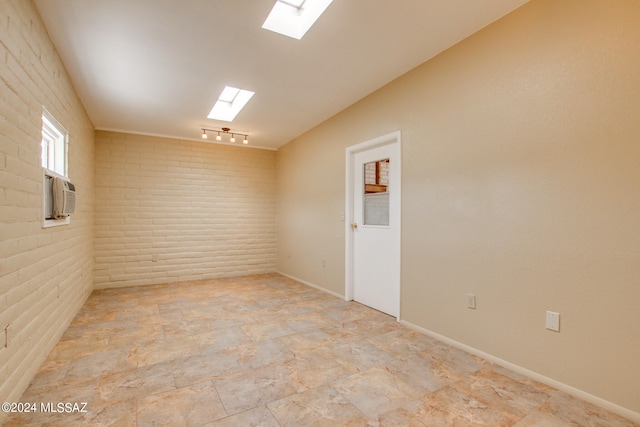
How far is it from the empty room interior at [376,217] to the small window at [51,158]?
0.03 meters

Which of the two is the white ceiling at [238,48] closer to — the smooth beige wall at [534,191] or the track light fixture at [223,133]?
the smooth beige wall at [534,191]

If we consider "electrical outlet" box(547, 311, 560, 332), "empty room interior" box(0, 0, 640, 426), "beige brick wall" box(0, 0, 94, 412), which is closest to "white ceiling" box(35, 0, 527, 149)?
"empty room interior" box(0, 0, 640, 426)

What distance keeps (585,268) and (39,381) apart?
11.6 feet

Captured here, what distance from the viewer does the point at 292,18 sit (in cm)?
238

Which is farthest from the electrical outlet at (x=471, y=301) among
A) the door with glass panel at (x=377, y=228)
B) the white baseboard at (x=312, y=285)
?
the white baseboard at (x=312, y=285)

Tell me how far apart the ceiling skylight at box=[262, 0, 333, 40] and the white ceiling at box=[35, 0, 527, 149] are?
0.06 m

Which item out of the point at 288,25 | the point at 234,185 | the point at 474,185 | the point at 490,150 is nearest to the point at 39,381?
the point at 288,25

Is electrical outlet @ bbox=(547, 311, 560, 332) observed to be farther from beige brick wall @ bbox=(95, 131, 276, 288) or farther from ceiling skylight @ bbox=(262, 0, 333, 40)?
beige brick wall @ bbox=(95, 131, 276, 288)

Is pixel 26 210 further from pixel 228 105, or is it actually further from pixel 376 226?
pixel 376 226

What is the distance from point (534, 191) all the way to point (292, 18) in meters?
2.19

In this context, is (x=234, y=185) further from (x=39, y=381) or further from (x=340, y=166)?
(x=39, y=381)

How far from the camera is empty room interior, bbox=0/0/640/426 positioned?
1.70 metres

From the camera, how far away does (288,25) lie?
7.82 ft

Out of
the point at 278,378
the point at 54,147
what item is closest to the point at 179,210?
the point at 54,147
